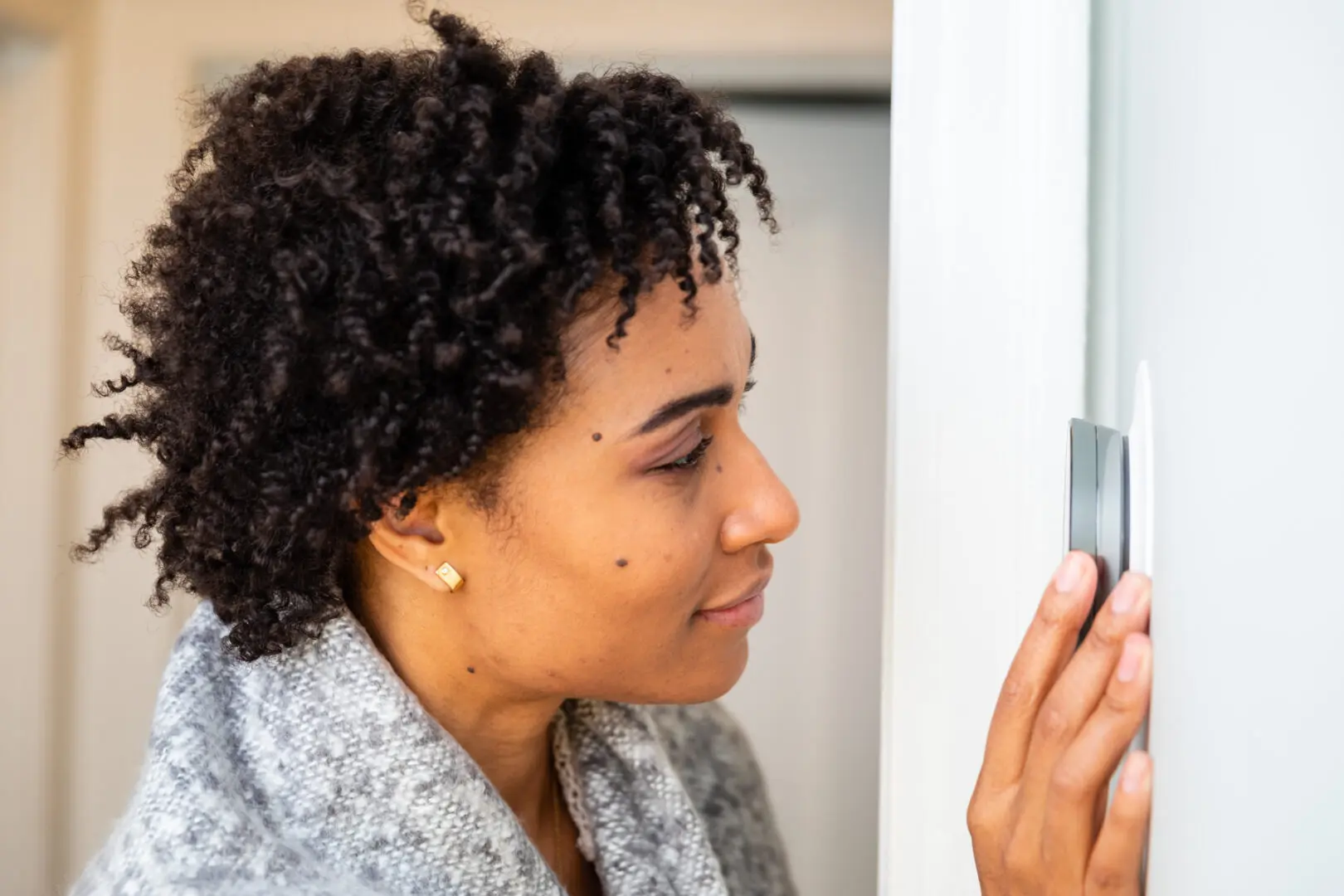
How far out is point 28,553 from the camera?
4.97 feet

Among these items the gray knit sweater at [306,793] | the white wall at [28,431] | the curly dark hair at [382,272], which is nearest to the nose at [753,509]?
the curly dark hair at [382,272]

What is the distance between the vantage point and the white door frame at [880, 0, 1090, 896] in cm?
A: 67

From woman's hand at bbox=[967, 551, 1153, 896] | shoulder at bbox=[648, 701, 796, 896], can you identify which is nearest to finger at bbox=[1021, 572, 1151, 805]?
woman's hand at bbox=[967, 551, 1153, 896]

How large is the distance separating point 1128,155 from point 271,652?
1.96 feet

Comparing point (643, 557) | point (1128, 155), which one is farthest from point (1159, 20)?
point (643, 557)

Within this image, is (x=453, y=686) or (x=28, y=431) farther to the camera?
(x=28, y=431)

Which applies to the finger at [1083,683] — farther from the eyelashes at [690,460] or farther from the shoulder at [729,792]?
the shoulder at [729,792]

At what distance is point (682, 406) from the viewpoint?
2.40 feet

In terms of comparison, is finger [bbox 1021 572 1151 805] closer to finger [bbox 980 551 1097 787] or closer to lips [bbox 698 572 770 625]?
finger [bbox 980 551 1097 787]

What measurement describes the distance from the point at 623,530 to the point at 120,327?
111 centimetres

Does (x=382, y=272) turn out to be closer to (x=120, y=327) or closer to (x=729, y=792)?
(x=729, y=792)

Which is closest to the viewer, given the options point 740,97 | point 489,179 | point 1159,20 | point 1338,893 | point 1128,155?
point 1338,893

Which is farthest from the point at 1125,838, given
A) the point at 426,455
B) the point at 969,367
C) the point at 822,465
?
the point at 822,465

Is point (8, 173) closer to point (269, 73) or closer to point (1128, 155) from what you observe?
point (269, 73)
